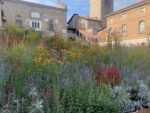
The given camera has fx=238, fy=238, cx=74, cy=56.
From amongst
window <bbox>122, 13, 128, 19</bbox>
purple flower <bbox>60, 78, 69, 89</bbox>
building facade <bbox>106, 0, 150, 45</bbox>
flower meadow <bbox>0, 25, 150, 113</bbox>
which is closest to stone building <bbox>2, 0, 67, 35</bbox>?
building facade <bbox>106, 0, 150, 45</bbox>

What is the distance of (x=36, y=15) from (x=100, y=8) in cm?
2088

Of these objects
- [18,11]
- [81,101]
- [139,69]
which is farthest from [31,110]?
[18,11]

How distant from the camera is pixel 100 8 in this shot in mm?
53344

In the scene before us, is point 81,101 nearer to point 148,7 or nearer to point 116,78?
point 116,78

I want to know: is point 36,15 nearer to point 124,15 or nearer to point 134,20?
point 124,15

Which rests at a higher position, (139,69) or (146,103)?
(139,69)

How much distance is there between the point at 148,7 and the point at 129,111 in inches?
1182

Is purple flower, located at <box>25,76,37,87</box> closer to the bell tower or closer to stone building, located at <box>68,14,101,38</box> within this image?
stone building, located at <box>68,14,101,38</box>

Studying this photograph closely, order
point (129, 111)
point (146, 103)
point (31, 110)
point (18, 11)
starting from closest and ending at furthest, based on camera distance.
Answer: point (31, 110) → point (129, 111) → point (146, 103) → point (18, 11)

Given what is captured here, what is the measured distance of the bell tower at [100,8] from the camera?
5294 centimetres

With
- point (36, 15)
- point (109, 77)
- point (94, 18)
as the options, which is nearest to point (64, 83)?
point (109, 77)

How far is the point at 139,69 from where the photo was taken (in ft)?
13.5

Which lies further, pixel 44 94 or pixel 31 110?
pixel 44 94

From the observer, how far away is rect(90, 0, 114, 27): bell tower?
174ft
